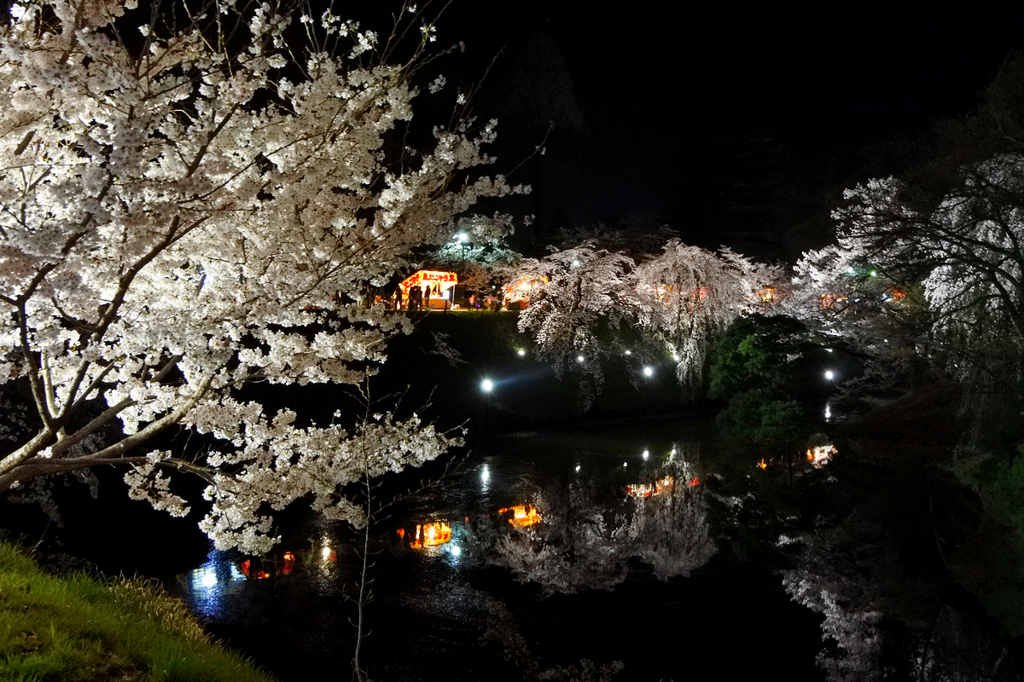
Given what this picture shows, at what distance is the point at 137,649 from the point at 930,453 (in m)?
16.2

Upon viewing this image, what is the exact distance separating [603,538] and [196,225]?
325 inches

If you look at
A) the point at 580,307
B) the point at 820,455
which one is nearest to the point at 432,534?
the point at 820,455

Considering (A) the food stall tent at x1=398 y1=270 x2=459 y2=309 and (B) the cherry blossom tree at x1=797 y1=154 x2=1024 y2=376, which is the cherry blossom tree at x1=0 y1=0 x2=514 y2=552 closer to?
(B) the cherry blossom tree at x1=797 y1=154 x2=1024 y2=376

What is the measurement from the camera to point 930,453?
14797mm

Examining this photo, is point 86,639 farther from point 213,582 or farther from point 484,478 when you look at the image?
point 484,478

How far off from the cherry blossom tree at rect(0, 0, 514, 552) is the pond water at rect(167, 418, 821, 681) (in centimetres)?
221

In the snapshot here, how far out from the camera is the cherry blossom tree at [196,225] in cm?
300

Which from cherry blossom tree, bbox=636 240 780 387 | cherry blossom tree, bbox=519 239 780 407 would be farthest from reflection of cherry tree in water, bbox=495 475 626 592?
cherry blossom tree, bbox=636 240 780 387

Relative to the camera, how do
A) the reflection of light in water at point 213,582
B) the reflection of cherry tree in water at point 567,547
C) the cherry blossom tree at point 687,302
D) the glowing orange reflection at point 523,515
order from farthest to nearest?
the cherry blossom tree at point 687,302, the glowing orange reflection at point 523,515, the reflection of cherry tree in water at point 567,547, the reflection of light in water at point 213,582

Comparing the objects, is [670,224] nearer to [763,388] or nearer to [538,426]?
[763,388]

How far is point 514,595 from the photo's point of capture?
7957 mm

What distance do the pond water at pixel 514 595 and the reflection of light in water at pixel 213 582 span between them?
26 mm

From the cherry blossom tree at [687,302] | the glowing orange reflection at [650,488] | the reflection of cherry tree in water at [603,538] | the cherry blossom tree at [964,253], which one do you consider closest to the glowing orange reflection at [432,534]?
the reflection of cherry tree in water at [603,538]

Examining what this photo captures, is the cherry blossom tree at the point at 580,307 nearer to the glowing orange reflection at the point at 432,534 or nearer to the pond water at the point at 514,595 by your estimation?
the pond water at the point at 514,595
